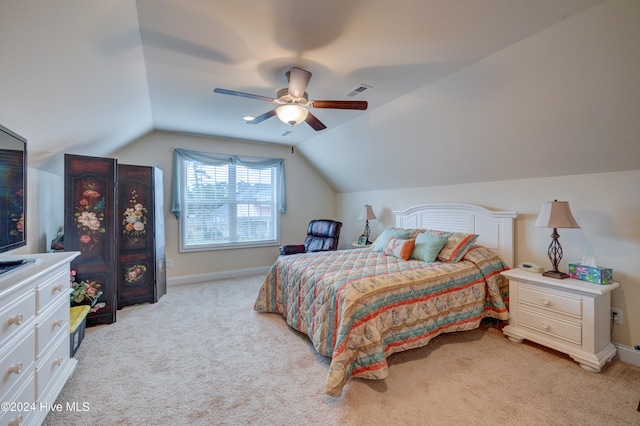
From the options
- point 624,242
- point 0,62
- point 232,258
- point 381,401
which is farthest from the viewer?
point 232,258

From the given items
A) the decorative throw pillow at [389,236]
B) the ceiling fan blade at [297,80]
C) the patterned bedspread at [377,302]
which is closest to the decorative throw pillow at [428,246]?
the patterned bedspread at [377,302]

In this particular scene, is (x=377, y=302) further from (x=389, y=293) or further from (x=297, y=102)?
(x=297, y=102)

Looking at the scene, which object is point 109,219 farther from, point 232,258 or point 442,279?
point 442,279

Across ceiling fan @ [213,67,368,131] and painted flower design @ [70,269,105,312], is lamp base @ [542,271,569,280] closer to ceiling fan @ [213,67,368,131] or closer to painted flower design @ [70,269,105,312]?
ceiling fan @ [213,67,368,131]

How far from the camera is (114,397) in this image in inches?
71.0

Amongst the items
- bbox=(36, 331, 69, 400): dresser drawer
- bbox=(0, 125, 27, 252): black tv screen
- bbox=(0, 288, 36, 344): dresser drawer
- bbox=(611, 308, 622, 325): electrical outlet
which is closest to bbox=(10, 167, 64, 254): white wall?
bbox=(0, 125, 27, 252): black tv screen

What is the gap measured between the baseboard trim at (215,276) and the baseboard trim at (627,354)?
4.59m

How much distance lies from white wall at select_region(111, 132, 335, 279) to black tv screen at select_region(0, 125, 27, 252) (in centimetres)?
261

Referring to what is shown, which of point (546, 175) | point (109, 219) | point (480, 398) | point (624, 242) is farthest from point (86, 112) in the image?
point (624, 242)

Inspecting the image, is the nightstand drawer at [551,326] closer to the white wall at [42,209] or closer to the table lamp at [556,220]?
the table lamp at [556,220]

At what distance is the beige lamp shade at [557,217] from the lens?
232 centimetres

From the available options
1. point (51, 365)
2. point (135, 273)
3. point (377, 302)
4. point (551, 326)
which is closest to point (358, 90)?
point (377, 302)

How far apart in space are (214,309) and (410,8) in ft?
11.6

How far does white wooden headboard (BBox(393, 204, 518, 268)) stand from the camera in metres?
3.06
